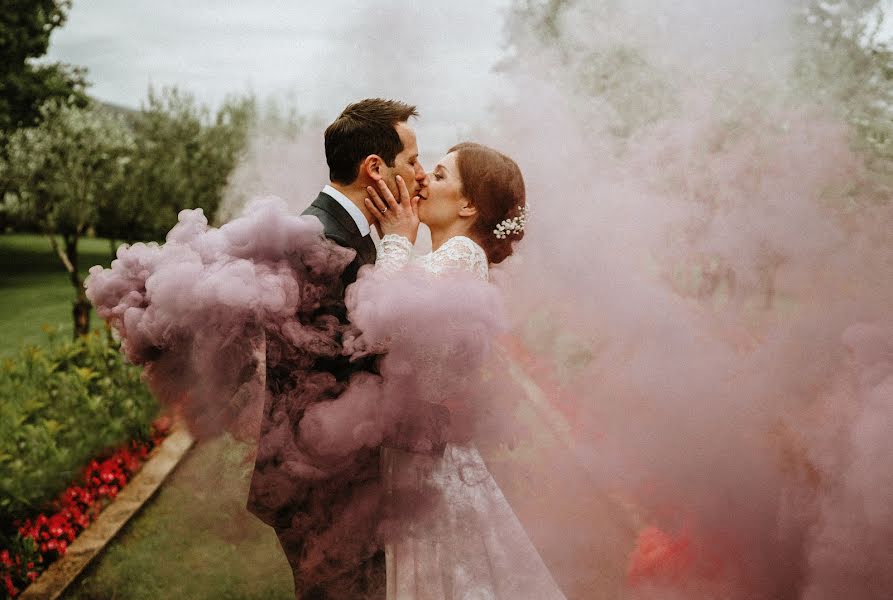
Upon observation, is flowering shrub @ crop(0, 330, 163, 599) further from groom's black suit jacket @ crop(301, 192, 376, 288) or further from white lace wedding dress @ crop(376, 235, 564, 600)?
groom's black suit jacket @ crop(301, 192, 376, 288)

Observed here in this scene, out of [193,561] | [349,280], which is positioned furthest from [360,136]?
[193,561]

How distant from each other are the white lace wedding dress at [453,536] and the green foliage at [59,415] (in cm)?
381

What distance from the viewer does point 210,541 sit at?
4984 mm

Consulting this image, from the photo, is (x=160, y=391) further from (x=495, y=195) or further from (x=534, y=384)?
(x=534, y=384)

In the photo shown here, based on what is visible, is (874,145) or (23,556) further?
(23,556)

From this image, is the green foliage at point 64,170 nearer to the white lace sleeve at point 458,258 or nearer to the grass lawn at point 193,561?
the grass lawn at point 193,561

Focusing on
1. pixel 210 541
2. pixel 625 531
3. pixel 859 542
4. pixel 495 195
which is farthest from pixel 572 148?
pixel 210 541

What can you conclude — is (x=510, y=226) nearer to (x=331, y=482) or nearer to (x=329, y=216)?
(x=329, y=216)

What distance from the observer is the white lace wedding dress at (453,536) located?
294 centimetres

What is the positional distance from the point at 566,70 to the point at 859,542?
13.7ft

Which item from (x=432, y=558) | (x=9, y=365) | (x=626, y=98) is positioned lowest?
(x=9, y=365)

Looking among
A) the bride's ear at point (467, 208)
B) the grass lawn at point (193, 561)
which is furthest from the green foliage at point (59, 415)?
the bride's ear at point (467, 208)

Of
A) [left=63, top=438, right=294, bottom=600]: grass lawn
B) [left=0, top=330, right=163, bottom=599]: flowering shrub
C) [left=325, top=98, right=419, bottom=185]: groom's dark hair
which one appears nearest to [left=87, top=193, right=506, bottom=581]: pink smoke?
[left=325, top=98, right=419, bottom=185]: groom's dark hair

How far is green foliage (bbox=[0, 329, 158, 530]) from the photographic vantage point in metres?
5.36
